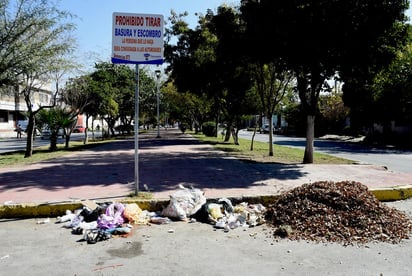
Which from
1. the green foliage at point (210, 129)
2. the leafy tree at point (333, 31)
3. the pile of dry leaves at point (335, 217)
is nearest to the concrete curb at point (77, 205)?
the pile of dry leaves at point (335, 217)

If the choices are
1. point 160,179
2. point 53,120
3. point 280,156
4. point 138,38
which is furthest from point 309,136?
point 53,120

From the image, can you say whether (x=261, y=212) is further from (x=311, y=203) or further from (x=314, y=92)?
(x=314, y=92)

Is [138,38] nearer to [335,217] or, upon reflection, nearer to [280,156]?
[335,217]

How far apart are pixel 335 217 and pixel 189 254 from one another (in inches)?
94.9

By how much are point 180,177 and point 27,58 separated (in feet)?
20.4

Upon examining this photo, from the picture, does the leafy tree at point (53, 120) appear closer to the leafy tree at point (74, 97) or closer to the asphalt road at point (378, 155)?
the leafy tree at point (74, 97)

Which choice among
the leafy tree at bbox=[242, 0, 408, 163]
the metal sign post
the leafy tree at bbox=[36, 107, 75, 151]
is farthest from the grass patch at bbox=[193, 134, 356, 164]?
the leafy tree at bbox=[36, 107, 75, 151]

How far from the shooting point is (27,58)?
11891mm

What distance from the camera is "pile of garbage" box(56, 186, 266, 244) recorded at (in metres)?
5.65

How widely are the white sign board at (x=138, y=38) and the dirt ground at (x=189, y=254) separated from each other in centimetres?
311

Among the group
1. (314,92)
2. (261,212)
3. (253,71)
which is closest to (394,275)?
(261,212)

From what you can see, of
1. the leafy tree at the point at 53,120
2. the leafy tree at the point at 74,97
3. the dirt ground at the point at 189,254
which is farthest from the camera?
the leafy tree at the point at 74,97

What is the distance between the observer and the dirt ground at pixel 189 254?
163 inches

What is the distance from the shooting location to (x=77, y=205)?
6598 mm
